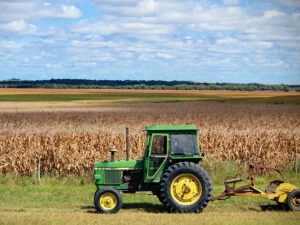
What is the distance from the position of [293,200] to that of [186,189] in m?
2.51

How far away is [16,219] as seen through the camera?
13.6 m

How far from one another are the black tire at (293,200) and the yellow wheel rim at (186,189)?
6.81 feet

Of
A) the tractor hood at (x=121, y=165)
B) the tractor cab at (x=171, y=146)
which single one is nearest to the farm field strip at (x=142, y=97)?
the tractor hood at (x=121, y=165)

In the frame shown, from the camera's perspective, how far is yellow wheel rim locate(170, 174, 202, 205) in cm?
1452

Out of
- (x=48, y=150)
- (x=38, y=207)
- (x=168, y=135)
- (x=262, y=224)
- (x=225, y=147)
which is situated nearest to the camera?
(x=262, y=224)

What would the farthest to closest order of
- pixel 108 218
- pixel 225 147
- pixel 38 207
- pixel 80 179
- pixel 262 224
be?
pixel 225 147
pixel 80 179
pixel 38 207
pixel 108 218
pixel 262 224

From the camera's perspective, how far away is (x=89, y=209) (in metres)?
15.7

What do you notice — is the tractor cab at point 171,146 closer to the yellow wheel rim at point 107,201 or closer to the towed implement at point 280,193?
the yellow wheel rim at point 107,201

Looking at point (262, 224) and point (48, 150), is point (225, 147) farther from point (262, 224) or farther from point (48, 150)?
point (262, 224)

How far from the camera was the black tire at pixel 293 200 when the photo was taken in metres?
14.8

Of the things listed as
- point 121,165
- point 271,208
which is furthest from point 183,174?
point 271,208

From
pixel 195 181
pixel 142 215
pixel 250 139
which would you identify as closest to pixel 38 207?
pixel 142 215

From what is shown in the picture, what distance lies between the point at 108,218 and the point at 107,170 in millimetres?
1767

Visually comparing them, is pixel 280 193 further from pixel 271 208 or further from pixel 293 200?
pixel 271 208
